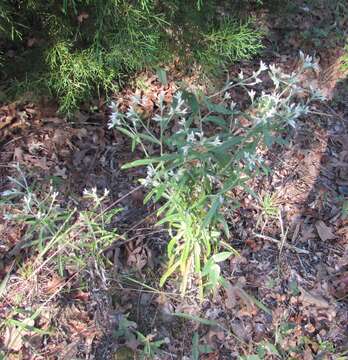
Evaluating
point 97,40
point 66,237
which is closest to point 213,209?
point 66,237

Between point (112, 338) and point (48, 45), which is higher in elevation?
point (48, 45)

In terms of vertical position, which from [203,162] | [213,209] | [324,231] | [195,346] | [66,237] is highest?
[203,162]

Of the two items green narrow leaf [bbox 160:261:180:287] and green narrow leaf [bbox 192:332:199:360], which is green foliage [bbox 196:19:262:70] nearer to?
green narrow leaf [bbox 160:261:180:287]

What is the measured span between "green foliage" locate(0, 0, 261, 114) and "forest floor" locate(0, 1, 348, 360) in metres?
0.22

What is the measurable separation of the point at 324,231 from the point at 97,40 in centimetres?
202

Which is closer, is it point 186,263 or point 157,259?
point 186,263

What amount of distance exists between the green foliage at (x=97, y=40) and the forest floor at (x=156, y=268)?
22 centimetres

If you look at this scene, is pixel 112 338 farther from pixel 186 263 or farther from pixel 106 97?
pixel 106 97

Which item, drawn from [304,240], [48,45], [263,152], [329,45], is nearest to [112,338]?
[304,240]

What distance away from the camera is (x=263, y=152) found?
3.41 metres

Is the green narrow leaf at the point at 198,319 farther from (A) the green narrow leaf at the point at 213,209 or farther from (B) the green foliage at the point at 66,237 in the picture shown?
(A) the green narrow leaf at the point at 213,209

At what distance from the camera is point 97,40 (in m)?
3.07

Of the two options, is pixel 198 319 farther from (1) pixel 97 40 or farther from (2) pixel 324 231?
(1) pixel 97 40

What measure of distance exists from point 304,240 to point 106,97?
6.00 feet
